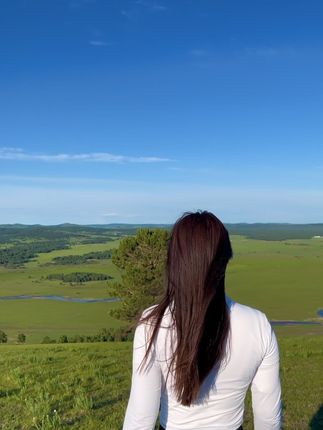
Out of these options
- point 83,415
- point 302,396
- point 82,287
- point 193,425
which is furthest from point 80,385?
point 82,287

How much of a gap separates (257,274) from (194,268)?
107 metres

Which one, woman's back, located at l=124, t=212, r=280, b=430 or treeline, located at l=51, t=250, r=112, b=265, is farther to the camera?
treeline, located at l=51, t=250, r=112, b=265

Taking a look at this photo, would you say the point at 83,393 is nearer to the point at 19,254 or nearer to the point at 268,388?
the point at 268,388

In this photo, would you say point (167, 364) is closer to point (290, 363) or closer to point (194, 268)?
point (194, 268)

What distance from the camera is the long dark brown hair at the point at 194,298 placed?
6.88 ft

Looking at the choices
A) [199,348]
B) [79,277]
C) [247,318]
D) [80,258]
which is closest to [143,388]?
[199,348]

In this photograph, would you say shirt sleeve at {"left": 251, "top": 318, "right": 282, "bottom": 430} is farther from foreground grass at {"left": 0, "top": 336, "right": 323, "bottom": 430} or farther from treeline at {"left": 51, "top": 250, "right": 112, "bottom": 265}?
treeline at {"left": 51, "top": 250, "right": 112, "bottom": 265}

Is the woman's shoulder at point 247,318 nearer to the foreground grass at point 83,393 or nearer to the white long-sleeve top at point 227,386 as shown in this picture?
the white long-sleeve top at point 227,386

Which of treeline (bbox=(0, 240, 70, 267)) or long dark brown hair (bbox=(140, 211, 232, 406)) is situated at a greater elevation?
long dark brown hair (bbox=(140, 211, 232, 406))

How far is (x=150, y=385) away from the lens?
212 cm

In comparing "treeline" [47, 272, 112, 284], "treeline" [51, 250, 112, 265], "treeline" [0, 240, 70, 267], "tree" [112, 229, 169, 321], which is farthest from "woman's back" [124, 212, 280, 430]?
"treeline" [0, 240, 70, 267]

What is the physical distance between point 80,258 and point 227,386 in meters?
154

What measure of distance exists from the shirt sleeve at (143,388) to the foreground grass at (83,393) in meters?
4.23

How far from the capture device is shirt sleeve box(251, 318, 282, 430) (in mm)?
2234
